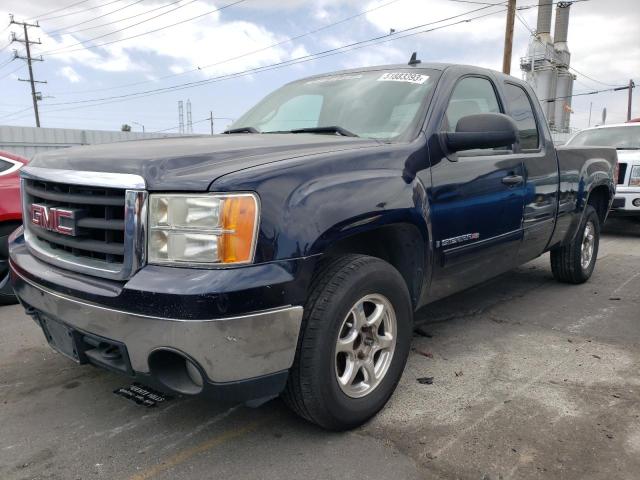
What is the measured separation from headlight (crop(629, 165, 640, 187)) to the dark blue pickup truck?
6.09 meters

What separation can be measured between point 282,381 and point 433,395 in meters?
1.13

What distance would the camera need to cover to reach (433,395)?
299cm

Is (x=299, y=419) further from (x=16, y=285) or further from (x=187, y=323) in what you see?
(x=16, y=285)

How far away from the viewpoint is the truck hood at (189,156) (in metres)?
2.12

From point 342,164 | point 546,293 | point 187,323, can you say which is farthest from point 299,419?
point 546,293

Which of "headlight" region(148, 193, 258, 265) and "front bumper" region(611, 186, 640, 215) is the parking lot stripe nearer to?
"headlight" region(148, 193, 258, 265)

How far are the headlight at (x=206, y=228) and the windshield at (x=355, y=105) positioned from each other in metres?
1.24

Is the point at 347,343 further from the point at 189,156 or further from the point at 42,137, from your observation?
the point at 42,137

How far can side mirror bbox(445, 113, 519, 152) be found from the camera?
A: 2.98m

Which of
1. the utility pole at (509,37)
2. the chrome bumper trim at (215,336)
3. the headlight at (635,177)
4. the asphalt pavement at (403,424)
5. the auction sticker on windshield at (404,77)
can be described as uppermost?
the utility pole at (509,37)

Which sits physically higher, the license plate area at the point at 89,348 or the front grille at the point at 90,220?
the front grille at the point at 90,220

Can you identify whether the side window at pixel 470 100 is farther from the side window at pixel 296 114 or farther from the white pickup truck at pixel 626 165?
the white pickup truck at pixel 626 165

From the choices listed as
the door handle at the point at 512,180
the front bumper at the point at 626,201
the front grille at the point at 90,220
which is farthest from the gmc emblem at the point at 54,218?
the front bumper at the point at 626,201

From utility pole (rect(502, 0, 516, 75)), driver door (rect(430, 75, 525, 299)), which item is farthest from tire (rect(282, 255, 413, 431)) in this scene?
utility pole (rect(502, 0, 516, 75))
